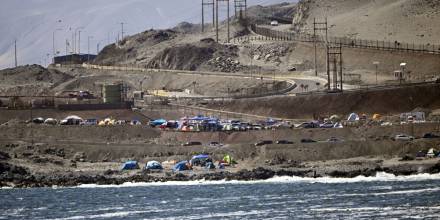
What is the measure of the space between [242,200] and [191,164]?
23282 mm

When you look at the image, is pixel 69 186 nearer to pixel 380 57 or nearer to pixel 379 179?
pixel 379 179

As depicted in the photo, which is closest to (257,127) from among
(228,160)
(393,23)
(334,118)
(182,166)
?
(334,118)

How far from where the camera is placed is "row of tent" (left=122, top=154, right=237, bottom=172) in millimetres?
108213

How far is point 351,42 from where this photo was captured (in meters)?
174

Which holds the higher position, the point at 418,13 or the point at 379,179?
the point at 418,13

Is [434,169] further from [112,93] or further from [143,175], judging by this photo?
[112,93]

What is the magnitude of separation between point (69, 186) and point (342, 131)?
23.0 meters

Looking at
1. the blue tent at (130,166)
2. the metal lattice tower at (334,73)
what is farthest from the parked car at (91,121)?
the metal lattice tower at (334,73)

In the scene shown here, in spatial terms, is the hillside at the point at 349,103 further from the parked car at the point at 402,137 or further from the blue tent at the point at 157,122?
the parked car at the point at 402,137

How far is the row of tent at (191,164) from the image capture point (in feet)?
355

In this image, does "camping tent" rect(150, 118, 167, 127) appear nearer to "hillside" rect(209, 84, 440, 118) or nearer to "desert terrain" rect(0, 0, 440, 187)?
"desert terrain" rect(0, 0, 440, 187)

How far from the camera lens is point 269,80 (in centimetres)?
15725

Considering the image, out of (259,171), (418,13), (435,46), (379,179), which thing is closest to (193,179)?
(259,171)

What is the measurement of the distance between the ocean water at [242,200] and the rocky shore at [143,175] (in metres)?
1.19
